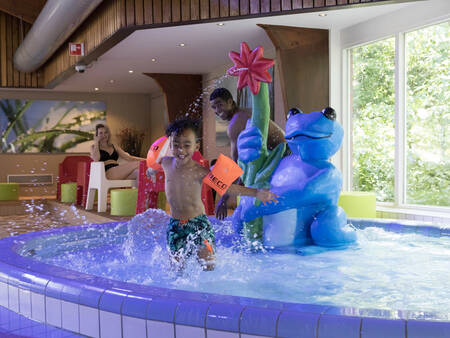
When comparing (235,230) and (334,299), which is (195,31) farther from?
(334,299)

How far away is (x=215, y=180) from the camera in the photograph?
329 centimetres

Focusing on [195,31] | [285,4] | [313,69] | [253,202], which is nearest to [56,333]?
[253,202]

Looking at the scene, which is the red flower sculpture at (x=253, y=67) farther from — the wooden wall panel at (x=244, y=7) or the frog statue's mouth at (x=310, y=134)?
the wooden wall panel at (x=244, y=7)

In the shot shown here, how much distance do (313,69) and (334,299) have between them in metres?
4.98

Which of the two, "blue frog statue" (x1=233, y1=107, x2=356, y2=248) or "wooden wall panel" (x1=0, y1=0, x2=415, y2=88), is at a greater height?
"wooden wall panel" (x1=0, y1=0, x2=415, y2=88)

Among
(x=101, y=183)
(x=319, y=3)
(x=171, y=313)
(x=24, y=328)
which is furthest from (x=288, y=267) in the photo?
(x=101, y=183)

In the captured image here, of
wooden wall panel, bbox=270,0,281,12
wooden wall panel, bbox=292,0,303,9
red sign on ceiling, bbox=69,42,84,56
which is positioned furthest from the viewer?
red sign on ceiling, bbox=69,42,84,56

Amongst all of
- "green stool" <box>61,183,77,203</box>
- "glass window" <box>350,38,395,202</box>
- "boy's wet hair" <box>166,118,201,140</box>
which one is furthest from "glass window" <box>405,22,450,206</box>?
"green stool" <box>61,183,77,203</box>

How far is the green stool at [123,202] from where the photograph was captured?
7.25m

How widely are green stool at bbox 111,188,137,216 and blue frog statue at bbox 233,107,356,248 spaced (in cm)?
342

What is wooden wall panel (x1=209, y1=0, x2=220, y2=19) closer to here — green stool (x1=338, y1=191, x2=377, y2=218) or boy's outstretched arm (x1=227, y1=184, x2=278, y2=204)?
green stool (x1=338, y1=191, x2=377, y2=218)

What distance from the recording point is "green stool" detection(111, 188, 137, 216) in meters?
7.25

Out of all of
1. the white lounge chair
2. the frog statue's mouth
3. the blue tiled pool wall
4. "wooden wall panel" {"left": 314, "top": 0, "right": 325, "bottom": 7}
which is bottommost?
the blue tiled pool wall

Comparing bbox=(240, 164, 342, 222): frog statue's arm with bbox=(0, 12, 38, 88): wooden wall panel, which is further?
bbox=(0, 12, 38, 88): wooden wall panel
